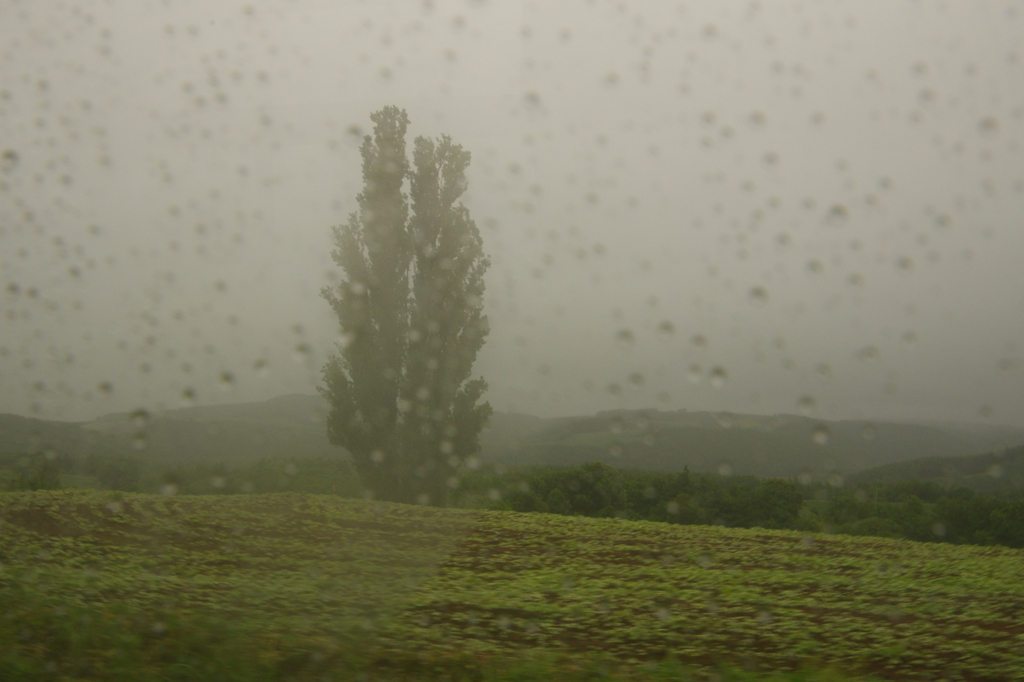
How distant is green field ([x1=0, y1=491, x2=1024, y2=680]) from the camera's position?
366 centimetres

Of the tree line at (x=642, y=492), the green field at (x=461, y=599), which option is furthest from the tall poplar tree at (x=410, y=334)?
the green field at (x=461, y=599)

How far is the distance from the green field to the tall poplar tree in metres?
3.17

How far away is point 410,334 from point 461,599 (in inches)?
290

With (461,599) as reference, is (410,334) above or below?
above

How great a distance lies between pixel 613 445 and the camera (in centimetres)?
988

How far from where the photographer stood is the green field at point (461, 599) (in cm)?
366

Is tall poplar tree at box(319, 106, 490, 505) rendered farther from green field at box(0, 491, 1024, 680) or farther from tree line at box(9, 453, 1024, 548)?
green field at box(0, 491, 1024, 680)

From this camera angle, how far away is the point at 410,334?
12.1 metres

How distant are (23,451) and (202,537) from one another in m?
3.94

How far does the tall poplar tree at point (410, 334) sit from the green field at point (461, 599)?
317 centimetres

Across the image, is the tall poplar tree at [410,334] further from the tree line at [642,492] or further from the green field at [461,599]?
the green field at [461,599]

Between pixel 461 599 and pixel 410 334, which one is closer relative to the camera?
pixel 461 599

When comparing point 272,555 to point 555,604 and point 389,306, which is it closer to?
point 555,604

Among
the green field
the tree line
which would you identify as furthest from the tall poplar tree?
the green field
